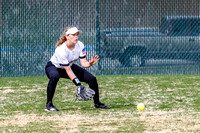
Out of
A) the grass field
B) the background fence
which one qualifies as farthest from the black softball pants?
the background fence

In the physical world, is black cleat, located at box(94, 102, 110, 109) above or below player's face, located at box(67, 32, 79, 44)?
below

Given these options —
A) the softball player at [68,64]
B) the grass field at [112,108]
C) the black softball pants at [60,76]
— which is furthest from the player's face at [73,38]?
the grass field at [112,108]

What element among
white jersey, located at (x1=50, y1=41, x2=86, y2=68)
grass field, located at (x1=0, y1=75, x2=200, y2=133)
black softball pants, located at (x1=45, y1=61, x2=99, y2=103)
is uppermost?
white jersey, located at (x1=50, y1=41, x2=86, y2=68)

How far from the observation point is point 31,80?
1313 cm

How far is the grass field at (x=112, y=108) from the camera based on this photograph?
20.9 feet

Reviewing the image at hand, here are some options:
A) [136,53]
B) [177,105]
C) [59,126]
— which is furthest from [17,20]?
[59,126]

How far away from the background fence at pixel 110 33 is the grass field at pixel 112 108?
101cm

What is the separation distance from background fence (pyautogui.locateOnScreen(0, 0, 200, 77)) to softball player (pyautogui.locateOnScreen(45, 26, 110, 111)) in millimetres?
5235

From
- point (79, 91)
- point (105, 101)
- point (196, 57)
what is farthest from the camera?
point (196, 57)

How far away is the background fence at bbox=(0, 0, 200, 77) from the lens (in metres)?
13.4

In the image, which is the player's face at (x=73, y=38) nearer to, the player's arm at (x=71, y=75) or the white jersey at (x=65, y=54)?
the white jersey at (x=65, y=54)

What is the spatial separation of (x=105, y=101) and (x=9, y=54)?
5.21 metres

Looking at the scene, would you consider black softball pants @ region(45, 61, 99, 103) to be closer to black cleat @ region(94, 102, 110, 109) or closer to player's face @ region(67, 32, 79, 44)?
black cleat @ region(94, 102, 110, 109)

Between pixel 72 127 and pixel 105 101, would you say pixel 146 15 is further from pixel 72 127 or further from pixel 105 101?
pixel 72 127
